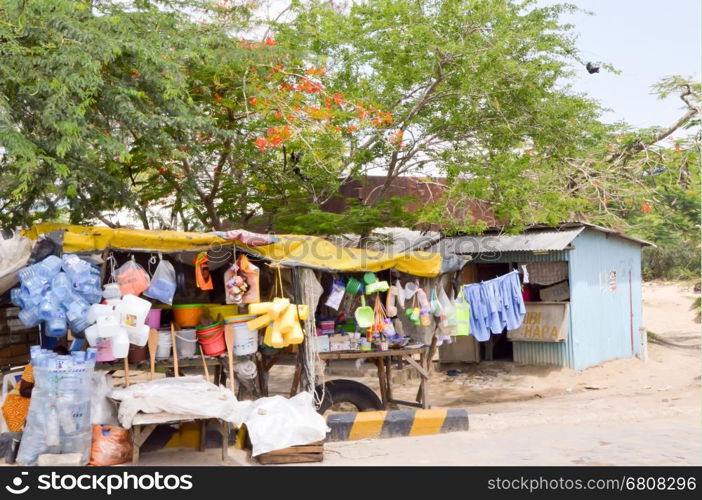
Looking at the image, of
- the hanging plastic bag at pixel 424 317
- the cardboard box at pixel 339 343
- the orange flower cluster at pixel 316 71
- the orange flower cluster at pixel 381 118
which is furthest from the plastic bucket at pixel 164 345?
the orange flower cluster at pixel 316 71

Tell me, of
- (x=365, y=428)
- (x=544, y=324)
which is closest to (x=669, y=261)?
(x=544, y=324)

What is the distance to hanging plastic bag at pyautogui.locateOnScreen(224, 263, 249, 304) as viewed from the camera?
8.30 metres

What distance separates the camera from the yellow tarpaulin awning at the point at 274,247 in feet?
24.8

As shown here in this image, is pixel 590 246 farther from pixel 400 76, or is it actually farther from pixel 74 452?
pixel 74 452

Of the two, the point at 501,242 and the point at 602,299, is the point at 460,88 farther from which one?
the point at 602,299

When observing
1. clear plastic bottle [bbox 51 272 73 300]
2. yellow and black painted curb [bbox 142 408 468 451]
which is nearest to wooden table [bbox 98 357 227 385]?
yellow and black painted curb [bbox 142 408 468 451]

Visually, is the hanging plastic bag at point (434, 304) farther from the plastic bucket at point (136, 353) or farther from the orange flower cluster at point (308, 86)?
the plastic bucket at point (136, 353)

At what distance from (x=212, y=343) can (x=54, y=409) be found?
1985 mm

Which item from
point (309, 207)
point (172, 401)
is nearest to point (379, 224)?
point (309, 207)

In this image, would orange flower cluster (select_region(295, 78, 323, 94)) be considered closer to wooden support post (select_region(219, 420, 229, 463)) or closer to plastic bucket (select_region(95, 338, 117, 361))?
plastic bucket (select_region(95, 338, 117, 361))

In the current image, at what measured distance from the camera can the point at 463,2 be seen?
1163cm

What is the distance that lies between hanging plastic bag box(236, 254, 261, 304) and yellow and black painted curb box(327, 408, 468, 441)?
1.74m

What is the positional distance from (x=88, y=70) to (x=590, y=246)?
10.2 m

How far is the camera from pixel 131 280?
25.2ft
